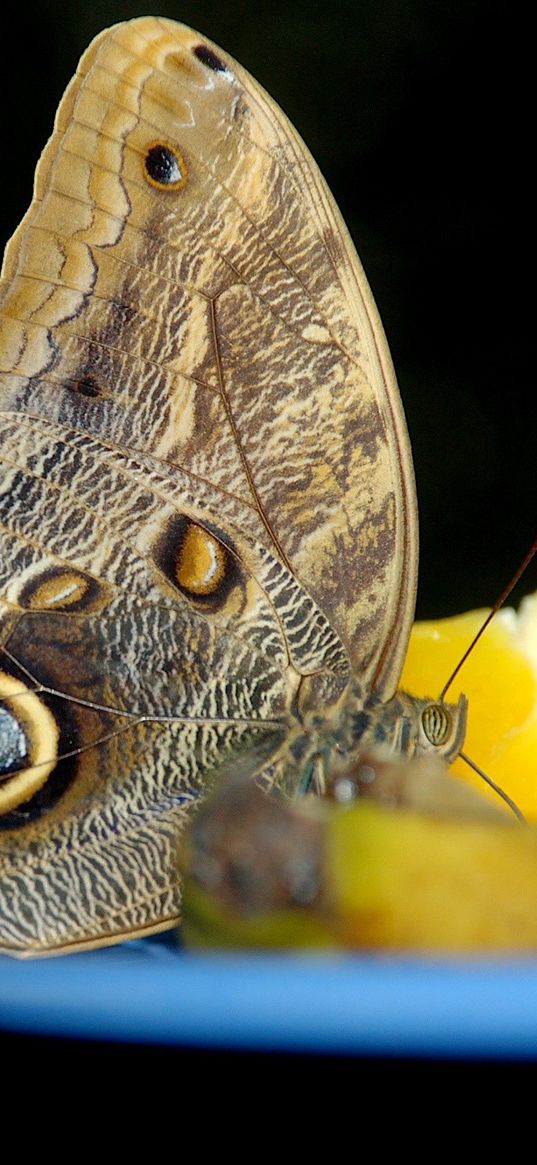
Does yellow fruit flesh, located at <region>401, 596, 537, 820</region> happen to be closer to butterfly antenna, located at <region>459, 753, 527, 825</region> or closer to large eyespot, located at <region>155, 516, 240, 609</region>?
butterfly antenna, located at <region>459, 753, 527, 825</region>

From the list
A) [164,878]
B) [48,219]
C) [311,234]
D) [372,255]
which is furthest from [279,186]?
[372,255]

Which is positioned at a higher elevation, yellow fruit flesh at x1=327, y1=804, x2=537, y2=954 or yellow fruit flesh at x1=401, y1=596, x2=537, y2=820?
yellow fruit flesh at x1=401, y1=596, x2=537, y2=820

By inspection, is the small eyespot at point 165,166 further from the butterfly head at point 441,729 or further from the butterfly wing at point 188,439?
the butterfly head at point 441,729

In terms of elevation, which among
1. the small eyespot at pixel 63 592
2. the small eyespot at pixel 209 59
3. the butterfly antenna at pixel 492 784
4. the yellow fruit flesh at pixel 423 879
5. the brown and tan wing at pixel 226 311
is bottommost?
the yellow fruit flesh at pixel 423 879

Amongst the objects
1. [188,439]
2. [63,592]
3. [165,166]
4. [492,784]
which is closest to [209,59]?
[165,166]

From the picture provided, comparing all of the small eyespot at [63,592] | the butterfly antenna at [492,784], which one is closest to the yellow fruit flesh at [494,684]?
the butterfly antenna at [492,784]

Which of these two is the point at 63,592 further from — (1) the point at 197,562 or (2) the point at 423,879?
(2) the point at 423,879

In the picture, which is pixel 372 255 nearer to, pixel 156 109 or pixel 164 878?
pixel 156 109

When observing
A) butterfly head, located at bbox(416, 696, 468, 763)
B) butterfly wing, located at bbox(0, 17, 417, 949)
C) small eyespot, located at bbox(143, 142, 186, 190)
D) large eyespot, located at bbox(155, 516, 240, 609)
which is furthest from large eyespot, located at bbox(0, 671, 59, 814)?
small eyespot, located at bbox(143, 142, 186, 190)

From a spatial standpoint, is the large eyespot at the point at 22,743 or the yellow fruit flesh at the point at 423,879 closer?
the yellow fruit flesh at the point at 423,879
